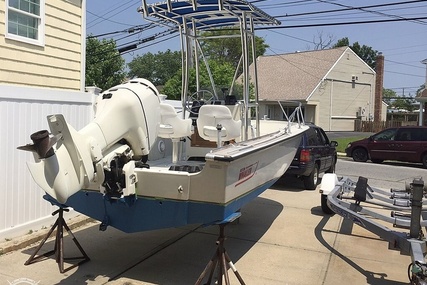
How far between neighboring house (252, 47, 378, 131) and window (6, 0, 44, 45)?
87.4 ft

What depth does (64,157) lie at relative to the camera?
375 centimetres

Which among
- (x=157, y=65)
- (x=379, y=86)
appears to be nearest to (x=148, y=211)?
(x=379, y=86)

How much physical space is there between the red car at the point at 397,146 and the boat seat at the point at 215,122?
42.5ft

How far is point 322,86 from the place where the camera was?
36594mm

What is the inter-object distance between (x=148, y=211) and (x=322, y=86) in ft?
112

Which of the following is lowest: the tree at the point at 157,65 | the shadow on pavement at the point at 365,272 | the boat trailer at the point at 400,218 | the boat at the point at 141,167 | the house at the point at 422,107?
the shadow on pavement at the point at 365,272

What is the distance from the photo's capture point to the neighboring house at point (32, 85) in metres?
5.68

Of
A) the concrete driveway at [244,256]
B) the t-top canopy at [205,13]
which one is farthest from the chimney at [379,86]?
the t-top canopy at [205,13]

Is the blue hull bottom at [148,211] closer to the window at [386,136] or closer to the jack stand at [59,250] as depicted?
the jack stand at [59,250]

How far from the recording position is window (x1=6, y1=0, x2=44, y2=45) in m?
7.65

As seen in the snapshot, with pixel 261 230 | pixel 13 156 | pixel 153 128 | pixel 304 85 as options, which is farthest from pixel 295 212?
pixel 304 85

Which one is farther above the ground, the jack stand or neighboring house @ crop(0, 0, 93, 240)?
neighboring house @ crop(0, 0, 93, 240)

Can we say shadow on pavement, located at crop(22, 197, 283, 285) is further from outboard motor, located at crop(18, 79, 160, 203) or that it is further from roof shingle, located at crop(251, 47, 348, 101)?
roof shingle, located at crop(251, 47, 348, 101)

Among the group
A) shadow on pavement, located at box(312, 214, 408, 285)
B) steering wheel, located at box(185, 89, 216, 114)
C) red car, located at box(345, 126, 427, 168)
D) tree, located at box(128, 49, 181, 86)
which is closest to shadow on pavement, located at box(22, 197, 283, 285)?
shadow on pavement, located at box(312, 214, 408, 285)
